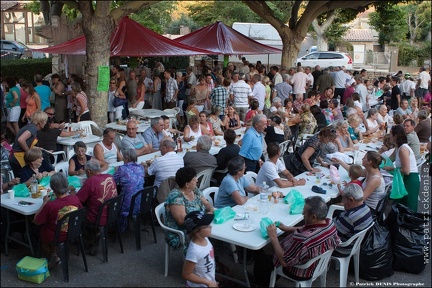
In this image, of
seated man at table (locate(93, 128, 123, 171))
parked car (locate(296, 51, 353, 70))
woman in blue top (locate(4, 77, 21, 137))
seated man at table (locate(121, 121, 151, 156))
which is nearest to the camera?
seated man at table (locate(93, 128, 123, 171))

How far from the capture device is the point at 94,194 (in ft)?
18.6

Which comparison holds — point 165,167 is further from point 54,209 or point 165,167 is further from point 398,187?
point 398,187

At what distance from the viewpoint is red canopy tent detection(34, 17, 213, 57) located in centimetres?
1292

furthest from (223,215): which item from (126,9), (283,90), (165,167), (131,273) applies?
(283,90)

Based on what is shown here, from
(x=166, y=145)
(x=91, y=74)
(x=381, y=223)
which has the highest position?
(x=91, y=74)

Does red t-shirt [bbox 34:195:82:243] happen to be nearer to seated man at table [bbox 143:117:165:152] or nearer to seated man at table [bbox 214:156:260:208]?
seated man at table [bbox 214:156:260:208]

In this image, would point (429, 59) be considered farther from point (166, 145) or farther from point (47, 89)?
point (166, 145)

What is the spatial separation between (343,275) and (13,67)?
15.9 meters

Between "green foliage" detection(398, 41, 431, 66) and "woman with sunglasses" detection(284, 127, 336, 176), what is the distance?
1181 inches

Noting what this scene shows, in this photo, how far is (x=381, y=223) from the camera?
5730 millimetres

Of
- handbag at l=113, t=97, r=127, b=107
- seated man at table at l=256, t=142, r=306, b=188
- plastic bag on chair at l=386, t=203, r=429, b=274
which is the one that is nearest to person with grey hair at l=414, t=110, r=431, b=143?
seated man at table at l=256, t=142, r=306, b=188

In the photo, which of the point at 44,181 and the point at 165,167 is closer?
the point at 44,181

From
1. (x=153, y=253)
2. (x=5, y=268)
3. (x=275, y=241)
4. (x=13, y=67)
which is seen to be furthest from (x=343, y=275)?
(x=13, y=67)

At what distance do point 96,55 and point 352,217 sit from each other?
261 inches
